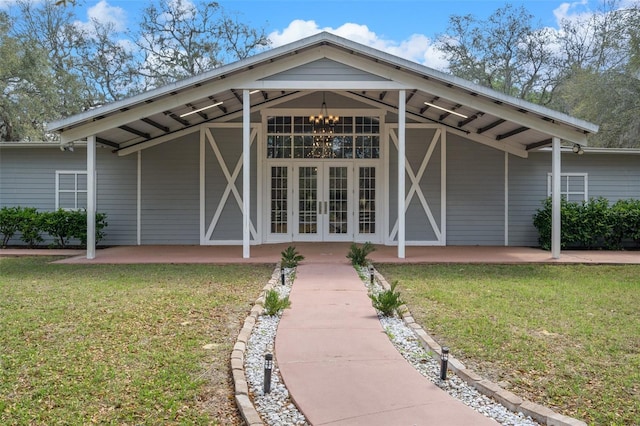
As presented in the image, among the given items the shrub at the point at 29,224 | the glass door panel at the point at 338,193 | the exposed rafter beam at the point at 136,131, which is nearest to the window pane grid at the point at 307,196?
the glass door panel at the point at 338,193

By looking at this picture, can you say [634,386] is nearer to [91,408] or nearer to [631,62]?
[91,408]

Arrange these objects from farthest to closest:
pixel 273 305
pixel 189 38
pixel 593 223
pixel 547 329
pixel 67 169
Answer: pixel 189 38, pixel 67 169, pixel 593 223, pixel 273 305, pixel 547 329

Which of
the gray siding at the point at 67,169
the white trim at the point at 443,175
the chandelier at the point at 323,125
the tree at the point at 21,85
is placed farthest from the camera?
the tree at the point at 21,85

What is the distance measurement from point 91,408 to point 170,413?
19.8 inches

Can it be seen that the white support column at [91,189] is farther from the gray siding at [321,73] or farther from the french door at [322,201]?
the french door at [322,201]

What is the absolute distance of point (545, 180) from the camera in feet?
39.0

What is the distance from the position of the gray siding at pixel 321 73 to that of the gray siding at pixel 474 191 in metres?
4.02

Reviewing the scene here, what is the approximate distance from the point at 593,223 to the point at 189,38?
21139 mm

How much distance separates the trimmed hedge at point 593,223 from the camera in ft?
35.3

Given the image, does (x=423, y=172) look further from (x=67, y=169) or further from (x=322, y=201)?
(x=67, y=169)

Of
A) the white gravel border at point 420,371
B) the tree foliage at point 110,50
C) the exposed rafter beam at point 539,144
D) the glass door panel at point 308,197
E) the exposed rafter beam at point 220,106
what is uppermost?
the tree foliage at point 110,50

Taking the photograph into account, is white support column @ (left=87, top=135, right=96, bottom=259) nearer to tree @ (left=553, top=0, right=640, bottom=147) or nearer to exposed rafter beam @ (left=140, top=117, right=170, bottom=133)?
exposed rafter beam @ (left=140, top=117, right=170, bottom=133)

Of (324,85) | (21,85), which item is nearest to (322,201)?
(324,85)

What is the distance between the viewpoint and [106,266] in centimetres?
850
